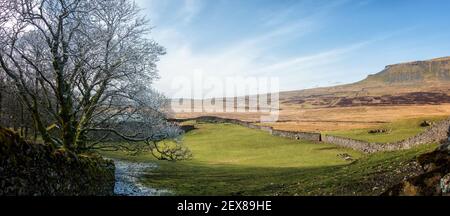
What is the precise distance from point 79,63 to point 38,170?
1166 cm

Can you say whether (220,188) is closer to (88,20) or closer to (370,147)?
(88,20)

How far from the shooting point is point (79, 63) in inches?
902

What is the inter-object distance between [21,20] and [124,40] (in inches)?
255

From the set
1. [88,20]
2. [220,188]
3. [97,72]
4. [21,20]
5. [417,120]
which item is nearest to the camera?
[21,20]

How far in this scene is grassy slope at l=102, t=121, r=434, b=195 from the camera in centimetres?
2530

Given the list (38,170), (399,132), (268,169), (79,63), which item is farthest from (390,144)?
(38,170)

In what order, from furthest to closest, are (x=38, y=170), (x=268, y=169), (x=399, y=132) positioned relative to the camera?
(x=399, y=132) → (x=268, y=169) → (x=38, y=170)

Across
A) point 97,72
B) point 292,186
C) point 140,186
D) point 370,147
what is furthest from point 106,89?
point 370,147

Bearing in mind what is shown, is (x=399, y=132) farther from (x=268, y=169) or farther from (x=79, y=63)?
(x=79, y=63)

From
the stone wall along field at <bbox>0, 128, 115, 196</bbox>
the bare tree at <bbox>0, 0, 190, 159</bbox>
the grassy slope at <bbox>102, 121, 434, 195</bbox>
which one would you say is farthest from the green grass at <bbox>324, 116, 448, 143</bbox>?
the stone wall along field at <bbox>0, 128, 115, 196</bbox>

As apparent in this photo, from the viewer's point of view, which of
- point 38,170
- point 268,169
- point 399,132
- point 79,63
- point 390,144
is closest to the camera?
point 38,170

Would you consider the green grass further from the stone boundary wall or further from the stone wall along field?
the stone wall along field

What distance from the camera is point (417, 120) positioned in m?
59.4
